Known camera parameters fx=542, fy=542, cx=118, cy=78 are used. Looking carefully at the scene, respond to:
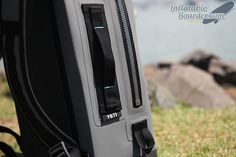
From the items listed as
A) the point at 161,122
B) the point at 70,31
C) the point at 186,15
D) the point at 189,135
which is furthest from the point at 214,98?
the point at 70,31

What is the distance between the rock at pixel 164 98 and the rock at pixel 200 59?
191 cm

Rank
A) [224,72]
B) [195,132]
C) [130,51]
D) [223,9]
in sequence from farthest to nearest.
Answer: [224,72]
[195,132]
[223,9]
[130,51]

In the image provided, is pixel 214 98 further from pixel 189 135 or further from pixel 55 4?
pixel 55 4

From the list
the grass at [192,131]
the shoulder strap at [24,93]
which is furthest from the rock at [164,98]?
the shoulder strap at [24,93]

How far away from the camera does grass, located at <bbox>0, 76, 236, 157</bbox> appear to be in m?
3.33

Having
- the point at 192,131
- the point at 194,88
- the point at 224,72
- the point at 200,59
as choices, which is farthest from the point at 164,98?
the point at 200,59

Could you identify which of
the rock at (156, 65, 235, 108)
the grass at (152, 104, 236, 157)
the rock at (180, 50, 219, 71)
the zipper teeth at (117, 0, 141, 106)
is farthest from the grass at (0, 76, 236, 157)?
the rock at (180, 50, 219, 71)

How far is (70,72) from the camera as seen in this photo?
2473mm

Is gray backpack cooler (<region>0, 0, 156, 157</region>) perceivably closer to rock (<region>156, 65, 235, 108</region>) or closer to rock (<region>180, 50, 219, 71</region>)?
rock (<region>156, 65, 235, 108</region>)

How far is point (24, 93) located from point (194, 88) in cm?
391

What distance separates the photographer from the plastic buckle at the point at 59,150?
8.13 ft

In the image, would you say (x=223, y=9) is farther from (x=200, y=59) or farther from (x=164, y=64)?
(x=164, y=64)

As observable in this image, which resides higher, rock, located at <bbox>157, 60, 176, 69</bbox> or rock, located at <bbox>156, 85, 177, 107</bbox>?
rock, located at <bbox>157, 60, 176, 69</bbox>

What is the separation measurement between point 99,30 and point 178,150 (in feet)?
4.00
